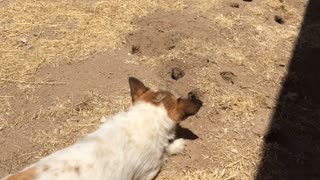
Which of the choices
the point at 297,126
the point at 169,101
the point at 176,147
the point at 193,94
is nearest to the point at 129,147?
the point at 169,101

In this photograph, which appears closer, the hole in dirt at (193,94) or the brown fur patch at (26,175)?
the brown fur patch at (26,175)

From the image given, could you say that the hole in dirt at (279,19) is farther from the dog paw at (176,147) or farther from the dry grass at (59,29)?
the dog paw at (176,147)

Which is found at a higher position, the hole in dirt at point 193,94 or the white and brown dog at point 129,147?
the white and brown dog at point 129,147

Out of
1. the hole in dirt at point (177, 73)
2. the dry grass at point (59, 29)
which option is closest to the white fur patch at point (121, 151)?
the hole in dirt at point (177, 73)

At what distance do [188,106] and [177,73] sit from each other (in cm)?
168

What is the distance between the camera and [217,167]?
4.81 metres

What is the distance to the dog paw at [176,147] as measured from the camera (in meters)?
4.84

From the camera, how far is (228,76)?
5996 millimetres

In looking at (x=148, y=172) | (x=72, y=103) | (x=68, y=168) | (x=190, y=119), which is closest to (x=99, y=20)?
(x=72, y=103)

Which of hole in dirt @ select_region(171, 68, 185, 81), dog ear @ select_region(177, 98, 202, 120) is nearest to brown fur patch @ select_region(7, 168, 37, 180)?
dog ear @ select_region(177, 98, 202, 120)

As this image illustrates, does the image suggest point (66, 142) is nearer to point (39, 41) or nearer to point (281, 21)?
point (39, 41)

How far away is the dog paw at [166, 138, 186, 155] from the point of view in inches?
190

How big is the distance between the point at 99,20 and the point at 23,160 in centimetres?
310

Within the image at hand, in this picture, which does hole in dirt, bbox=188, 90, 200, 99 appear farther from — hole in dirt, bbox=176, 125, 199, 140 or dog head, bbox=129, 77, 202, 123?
dog head, bbox=129, 77, 202, 123
